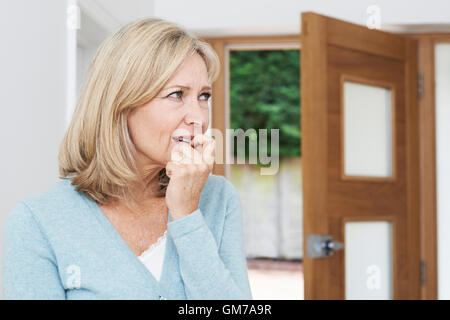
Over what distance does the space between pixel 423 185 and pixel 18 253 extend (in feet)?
7.01

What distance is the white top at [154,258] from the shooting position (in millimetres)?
939

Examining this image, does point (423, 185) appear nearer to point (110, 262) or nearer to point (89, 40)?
point (89, 40)

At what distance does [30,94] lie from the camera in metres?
1.41

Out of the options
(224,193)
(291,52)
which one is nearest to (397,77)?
(224,193)

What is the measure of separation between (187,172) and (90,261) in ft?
0.72

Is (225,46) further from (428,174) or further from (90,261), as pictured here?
(90,261)

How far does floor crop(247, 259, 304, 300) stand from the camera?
534 centimetres

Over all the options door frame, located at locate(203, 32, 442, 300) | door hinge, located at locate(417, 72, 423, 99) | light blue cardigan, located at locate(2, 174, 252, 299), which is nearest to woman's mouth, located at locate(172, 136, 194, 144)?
light blue cardigan, located at locate(2, 174, 252, 299)

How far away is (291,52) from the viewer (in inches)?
243

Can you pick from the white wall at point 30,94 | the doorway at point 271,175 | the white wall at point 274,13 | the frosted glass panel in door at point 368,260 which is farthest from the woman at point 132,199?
the doorway at point 271,175

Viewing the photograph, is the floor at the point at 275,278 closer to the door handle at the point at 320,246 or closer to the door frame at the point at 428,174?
the door frame at the point at 428,174

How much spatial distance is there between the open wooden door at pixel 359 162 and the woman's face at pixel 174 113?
1.01m

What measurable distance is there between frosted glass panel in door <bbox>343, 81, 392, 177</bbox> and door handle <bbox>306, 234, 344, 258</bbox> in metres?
0.31
